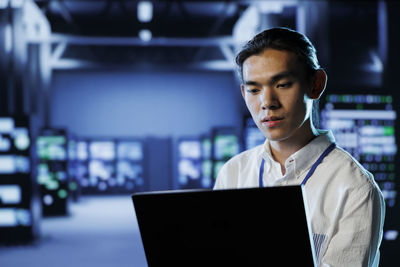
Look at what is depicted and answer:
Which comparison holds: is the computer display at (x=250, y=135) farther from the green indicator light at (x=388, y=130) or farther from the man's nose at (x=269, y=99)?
the man's nose at (x=269, y=99)

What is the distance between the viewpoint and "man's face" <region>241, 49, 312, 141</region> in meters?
1.37

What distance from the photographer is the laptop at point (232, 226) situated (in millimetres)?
1089

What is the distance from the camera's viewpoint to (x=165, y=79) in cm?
1817

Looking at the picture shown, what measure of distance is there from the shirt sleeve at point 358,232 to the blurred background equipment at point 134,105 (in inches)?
108

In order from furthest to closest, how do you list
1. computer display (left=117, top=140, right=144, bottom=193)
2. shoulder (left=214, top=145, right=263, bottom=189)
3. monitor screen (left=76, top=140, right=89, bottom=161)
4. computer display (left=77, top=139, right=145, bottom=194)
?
computer display (left=117, top=140, right=144, bottom=193) < computer display (left=77, top=139, right=145, bottom=194) < monitor screen (left=76, top=140, right=89, bottom=161) < shoulder (left=214, top=145, right=263, bottom=189)

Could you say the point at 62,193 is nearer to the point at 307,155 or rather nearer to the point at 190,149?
the point at 190,149

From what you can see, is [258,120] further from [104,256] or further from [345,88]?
[104,256]

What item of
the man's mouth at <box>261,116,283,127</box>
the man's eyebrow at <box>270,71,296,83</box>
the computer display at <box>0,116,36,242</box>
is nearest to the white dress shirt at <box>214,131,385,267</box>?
the man's mouth at <box>261,116,283,127</box>

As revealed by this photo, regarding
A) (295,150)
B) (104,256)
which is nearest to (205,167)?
(104,256)

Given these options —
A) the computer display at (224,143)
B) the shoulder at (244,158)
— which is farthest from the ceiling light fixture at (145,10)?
the shoulder at (244,158)

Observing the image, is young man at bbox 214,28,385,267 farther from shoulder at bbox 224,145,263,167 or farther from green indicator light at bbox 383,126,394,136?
green indicator light at bbox 383,126,394,136

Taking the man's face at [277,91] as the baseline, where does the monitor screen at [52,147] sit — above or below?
below

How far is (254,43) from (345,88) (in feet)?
9.09

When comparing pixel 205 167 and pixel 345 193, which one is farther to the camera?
pixel 205 167
